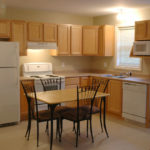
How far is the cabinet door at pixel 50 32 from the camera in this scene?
216 inches

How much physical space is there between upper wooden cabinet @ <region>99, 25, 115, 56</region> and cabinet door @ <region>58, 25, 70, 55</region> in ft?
2.76

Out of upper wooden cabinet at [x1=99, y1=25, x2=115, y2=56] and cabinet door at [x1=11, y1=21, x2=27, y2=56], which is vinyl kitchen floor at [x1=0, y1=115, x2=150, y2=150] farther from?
upper wooden cabinet at [x1=99, y1=25, x2=115, y2=56]

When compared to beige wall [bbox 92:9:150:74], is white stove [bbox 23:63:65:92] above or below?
below

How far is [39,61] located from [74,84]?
40.8 inches

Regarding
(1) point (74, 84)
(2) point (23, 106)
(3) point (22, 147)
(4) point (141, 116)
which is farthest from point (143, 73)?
(3) point (22, 147)

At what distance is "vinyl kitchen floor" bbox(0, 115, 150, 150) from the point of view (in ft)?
11.9

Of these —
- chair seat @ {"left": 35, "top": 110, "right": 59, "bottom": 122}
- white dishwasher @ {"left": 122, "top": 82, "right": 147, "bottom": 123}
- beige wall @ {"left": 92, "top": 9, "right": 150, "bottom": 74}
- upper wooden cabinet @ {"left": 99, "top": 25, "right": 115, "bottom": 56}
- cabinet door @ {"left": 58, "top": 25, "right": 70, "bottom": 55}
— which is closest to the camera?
chair seat @ {"left": 35, "top": 110, "right": 59, "bottom": 122}

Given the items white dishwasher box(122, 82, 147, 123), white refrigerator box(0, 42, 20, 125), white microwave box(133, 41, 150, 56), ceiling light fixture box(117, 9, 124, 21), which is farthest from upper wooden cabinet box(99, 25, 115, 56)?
white refrigerator box(0, 42, 20, 125)

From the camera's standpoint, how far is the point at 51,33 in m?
5.57

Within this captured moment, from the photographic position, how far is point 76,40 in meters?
5.98

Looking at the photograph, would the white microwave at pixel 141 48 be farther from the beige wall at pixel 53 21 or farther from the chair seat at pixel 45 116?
the chair seat at pixel 45 116

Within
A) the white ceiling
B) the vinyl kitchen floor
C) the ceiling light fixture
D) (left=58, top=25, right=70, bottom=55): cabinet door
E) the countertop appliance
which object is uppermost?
the white ceiling

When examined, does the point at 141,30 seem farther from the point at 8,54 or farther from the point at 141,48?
the point at 8,54

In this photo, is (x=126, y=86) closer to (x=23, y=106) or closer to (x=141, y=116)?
(x=141, y=116)
